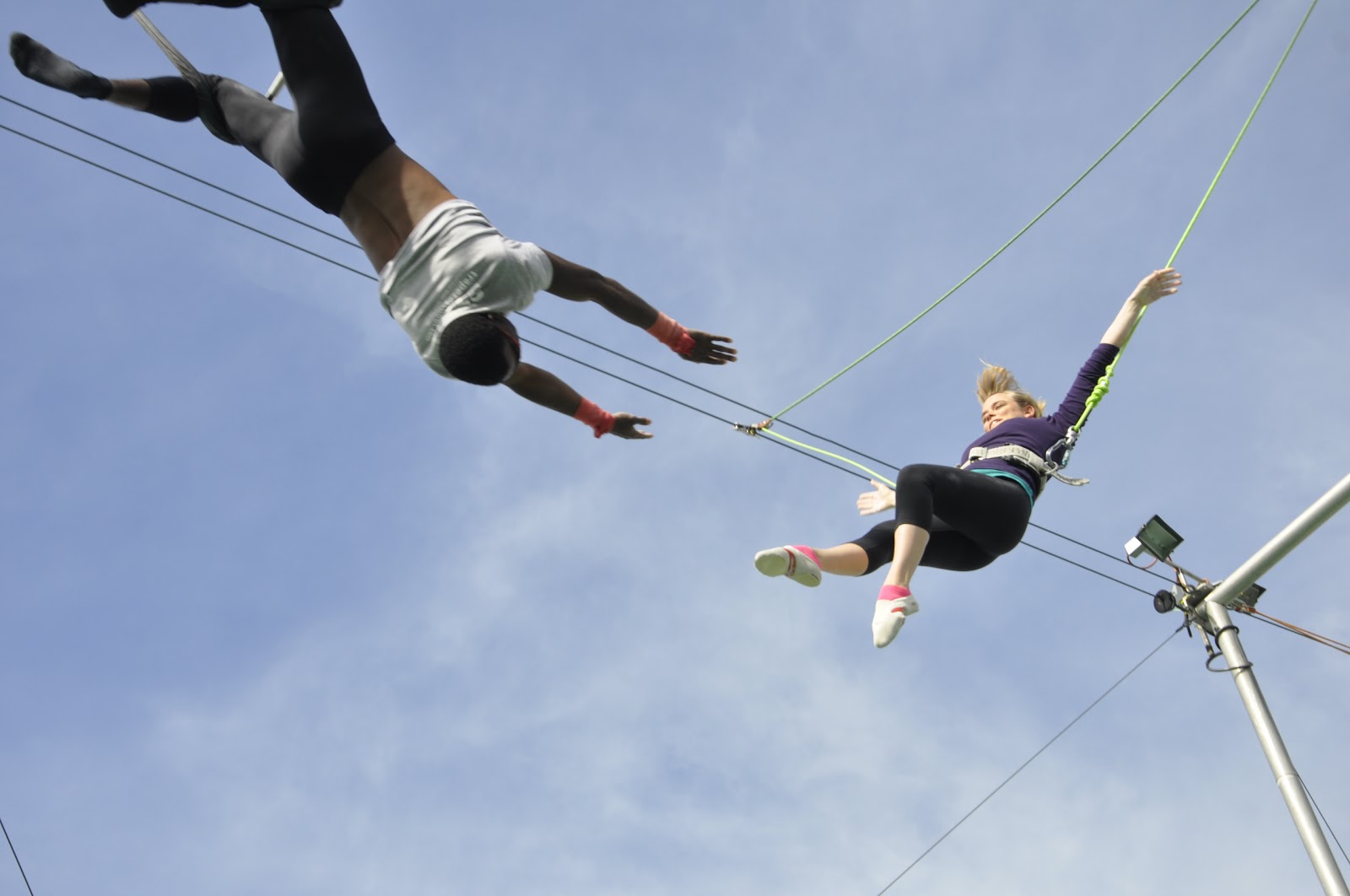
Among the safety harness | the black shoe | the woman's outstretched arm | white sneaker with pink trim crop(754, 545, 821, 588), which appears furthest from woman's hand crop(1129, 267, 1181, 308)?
the black shoe

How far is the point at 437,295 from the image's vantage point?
13.5 feet

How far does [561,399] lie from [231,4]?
1.70 metres

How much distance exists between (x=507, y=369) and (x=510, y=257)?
0.35 meters

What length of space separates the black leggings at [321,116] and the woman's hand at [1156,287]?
3683mm

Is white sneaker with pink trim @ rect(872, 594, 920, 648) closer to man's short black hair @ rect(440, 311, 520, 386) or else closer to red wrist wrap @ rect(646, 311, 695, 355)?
red wrist wrap @ rect(646, 311, 695, 355)

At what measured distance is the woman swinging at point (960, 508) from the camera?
5141 mm

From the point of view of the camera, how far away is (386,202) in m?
4.20

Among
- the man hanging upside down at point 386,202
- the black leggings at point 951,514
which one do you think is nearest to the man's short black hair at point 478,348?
the man hanging upside down at point 386,202

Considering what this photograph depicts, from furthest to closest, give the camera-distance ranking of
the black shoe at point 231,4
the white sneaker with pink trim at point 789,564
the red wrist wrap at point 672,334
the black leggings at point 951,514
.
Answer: the black leggings at point 951,514 → the white sneaker with pink trim at point 789,564 → the red wrist wrap at point 672,334 → the black shoe at point 231,4

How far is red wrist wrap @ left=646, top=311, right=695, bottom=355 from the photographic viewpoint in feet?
15.5

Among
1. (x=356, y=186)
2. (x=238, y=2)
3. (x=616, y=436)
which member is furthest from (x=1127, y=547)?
(x=238, y=2)

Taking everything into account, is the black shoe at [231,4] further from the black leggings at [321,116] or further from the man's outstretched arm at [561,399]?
the man's outstretched arm at [561,399]

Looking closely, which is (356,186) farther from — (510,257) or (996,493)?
(996,493)

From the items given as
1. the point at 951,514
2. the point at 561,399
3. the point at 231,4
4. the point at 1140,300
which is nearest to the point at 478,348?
the point at 561,399
